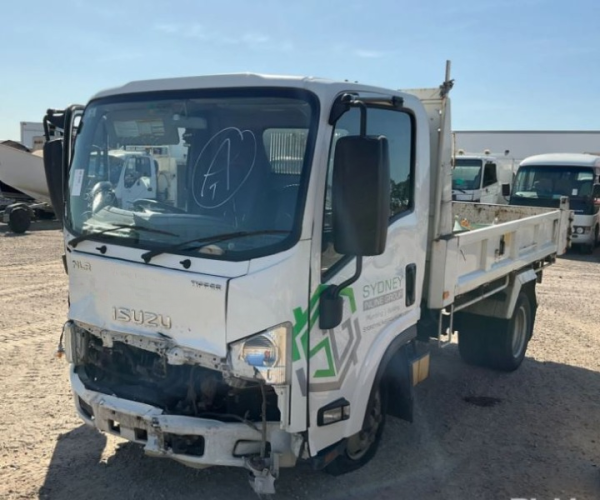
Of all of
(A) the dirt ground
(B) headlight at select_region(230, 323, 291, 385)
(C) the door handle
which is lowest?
(A) the dirt ground

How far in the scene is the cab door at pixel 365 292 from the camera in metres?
3.13

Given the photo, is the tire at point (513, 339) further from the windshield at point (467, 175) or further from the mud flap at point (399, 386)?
the windshield at point (467, 175)

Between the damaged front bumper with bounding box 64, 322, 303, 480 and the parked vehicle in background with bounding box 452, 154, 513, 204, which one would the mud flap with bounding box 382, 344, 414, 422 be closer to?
the damaged front bumper with bounding box 64, 322, 303, 480

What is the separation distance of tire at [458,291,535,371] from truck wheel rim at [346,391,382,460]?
219 cm

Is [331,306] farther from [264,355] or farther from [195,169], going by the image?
[195,169]

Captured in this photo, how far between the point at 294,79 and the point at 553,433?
3.46 m

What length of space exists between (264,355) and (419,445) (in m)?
2.03

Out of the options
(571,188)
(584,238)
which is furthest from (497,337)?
(571,188)

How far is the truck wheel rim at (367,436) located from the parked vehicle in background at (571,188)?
1197 cm

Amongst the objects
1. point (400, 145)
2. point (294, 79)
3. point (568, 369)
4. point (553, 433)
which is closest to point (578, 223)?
point (568, 369)

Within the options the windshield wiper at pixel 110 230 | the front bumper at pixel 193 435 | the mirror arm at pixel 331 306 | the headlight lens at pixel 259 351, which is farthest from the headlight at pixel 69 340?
the mirror arm at pixel 331 306

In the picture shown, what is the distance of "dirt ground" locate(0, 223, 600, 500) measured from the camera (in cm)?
372

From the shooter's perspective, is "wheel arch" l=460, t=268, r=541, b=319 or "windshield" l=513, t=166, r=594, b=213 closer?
"wheel arch" l=460, t=268, r=541, b=319

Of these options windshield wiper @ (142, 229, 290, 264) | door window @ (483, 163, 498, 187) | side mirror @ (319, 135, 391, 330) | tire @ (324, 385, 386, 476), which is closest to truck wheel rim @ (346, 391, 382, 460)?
tire @ (324, 385, 386, 476)
